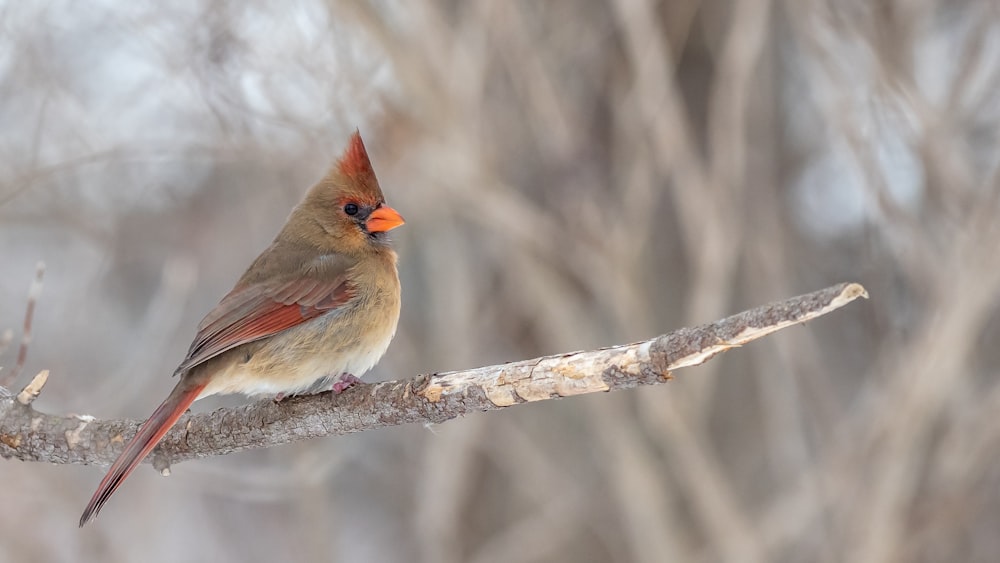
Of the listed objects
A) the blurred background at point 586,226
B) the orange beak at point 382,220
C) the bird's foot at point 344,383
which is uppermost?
the blurred background at point 586,226

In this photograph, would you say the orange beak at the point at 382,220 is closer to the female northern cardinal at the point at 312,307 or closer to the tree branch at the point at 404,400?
the female northern cardinal at the point at 312,307

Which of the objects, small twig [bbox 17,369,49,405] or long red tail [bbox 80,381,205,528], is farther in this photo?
small twig [bbox 17,369,49,405]

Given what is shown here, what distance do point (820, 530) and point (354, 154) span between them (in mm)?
2958

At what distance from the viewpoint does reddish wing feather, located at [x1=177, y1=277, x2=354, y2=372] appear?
2.79 metres

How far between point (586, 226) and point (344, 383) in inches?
74.4

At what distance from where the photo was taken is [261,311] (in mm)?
2918

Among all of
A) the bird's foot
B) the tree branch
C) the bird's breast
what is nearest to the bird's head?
the bird's breast

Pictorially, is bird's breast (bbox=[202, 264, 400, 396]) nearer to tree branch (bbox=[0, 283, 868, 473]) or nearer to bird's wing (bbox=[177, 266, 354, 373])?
bird's wing (bbox=[177, 266, 354, 373])

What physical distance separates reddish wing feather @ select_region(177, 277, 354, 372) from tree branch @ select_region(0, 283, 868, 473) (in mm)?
211

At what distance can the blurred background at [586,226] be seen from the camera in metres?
4.08

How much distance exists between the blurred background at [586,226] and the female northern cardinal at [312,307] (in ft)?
2.93

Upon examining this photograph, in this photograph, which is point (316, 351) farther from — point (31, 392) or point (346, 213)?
point (31, 392)

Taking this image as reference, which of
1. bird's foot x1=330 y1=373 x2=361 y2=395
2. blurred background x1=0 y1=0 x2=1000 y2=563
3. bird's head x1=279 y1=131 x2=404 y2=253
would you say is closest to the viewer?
bird's foot x1=330 y1=373 x2=361 y2=395

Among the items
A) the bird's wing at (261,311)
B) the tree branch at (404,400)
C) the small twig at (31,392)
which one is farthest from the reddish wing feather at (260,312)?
the small twig at (31,392)
